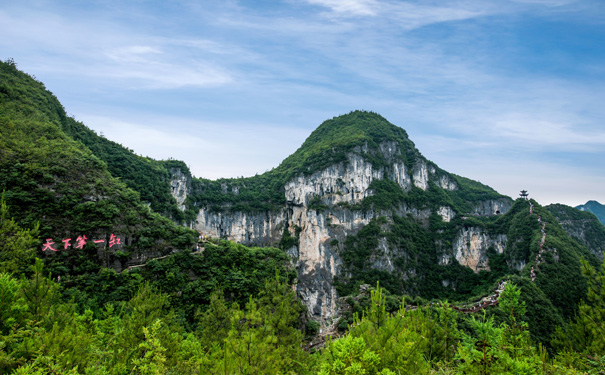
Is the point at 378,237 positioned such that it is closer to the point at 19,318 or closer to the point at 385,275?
the point at 385,275

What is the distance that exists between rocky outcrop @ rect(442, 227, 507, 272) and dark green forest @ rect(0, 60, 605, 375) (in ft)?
4.68

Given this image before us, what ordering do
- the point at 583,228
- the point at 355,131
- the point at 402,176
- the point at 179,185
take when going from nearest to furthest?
the point at 179,185
the point at 583,228
the point at 402,176
the point at 355,131

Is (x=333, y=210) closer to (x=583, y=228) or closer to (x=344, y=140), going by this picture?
(x=344, y=140)

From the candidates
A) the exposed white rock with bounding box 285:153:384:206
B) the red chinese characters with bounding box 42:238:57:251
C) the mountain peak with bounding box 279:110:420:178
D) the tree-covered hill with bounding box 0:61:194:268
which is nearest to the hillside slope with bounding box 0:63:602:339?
the tree-covered hill with bounding box 0:61:194:268

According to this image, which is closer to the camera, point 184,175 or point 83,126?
point 83,126

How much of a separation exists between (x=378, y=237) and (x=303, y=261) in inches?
595

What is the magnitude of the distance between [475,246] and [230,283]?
166ft

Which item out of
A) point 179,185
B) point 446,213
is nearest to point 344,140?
point 446,213

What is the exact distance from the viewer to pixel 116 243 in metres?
25.7

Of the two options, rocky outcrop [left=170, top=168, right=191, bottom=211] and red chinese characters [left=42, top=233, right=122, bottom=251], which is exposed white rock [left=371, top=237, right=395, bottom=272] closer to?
rocky outcrop [left=170, top=168, right=191, bottom=211]

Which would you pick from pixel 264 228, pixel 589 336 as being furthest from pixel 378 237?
pixel 589 336

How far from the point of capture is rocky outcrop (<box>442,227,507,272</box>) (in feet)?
190

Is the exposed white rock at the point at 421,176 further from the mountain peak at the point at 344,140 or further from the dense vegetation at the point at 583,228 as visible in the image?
the dense vegetation at the point at 583,228

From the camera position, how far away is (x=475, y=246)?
59.8m
